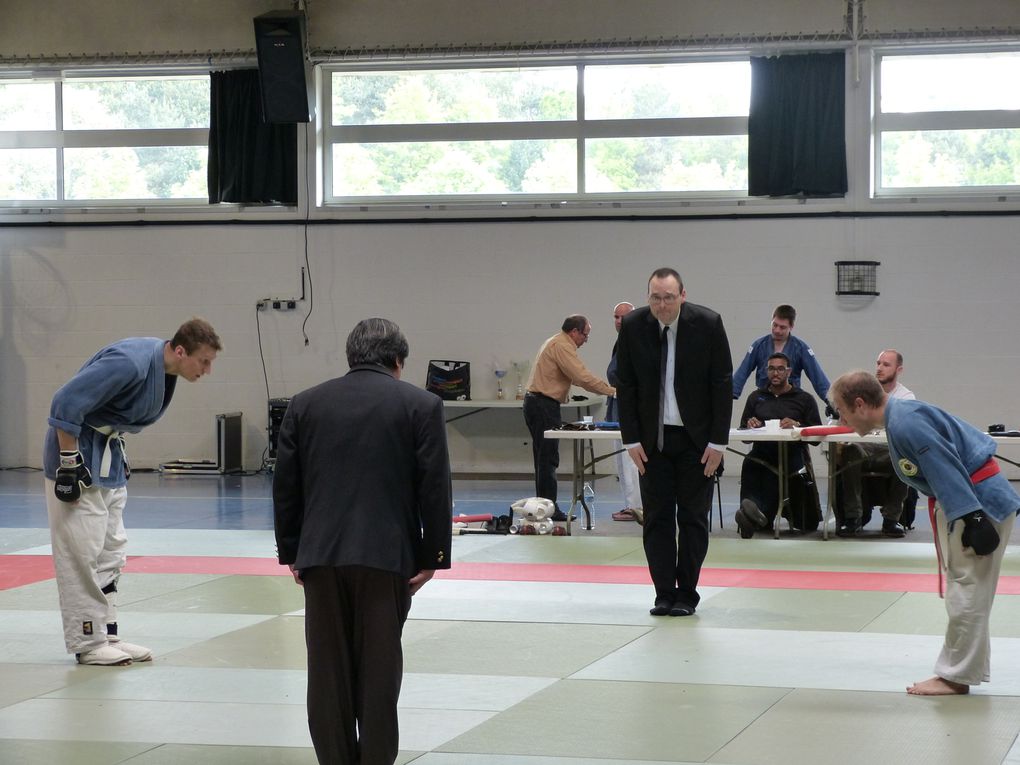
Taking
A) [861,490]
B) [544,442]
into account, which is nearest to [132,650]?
[544,442]

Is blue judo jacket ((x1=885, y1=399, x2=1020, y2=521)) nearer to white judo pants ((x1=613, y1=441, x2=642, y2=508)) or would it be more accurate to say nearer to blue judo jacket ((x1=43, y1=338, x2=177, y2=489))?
blue judo jacket ((x1=43, y1=338, x2=177, y2=489))

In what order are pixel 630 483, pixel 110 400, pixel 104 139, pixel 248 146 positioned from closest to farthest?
pixel 110 400 < pixel 630 483 < pixel 248 146 < pixel 104 139

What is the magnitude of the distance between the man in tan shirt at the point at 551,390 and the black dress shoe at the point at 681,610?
3.98m

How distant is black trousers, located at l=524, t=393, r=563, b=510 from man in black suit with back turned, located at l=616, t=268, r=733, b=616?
13.1 ft

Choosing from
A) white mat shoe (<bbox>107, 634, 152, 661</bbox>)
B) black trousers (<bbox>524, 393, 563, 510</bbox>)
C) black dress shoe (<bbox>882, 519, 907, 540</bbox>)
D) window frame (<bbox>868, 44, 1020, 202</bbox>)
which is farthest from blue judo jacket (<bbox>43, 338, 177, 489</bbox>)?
window frame (<bbox>868, 44, 1020, 202</bbox>)

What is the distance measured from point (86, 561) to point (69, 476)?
14.8 inches

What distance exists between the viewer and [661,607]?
603cm

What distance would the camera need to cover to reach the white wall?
529 inches

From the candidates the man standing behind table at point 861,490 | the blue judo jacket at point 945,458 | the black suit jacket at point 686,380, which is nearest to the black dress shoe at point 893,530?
the man standing behind table at point 861,490

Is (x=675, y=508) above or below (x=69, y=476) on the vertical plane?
below

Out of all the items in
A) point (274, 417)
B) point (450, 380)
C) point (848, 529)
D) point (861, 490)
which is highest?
point (450, 380)

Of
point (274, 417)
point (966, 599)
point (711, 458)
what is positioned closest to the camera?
point (966, 599)

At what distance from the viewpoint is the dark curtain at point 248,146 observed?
14.5 meters

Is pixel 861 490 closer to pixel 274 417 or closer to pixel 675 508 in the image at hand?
pixel 675 508
